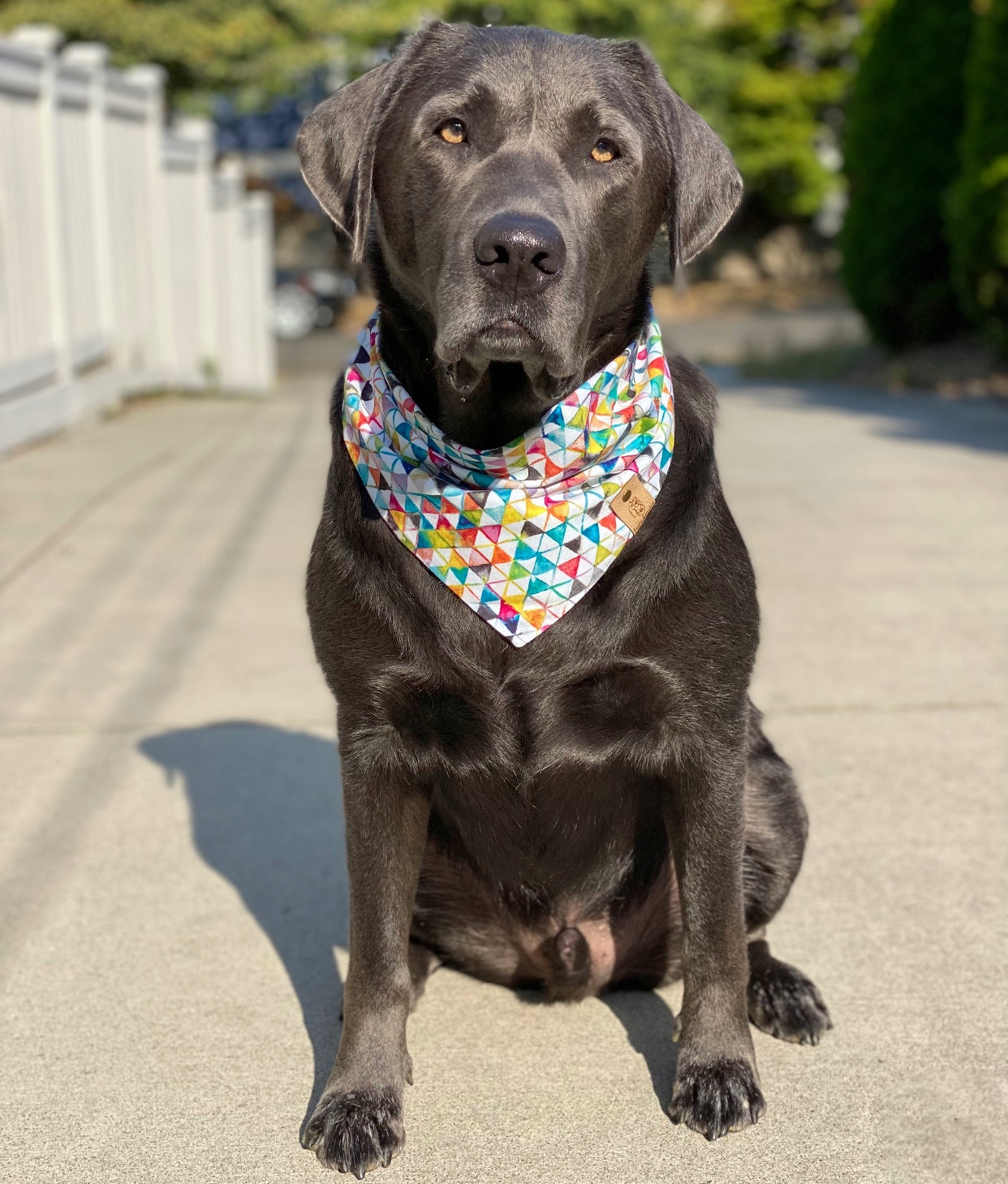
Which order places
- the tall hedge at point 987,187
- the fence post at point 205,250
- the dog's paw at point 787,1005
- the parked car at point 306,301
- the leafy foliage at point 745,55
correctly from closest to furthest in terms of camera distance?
the dog's paw at point 787,1005 < the tall hedge at point 987,187 < the fence post at point 205,250 < the parked car at point 306,301 < the leafy foliage at point 745,55

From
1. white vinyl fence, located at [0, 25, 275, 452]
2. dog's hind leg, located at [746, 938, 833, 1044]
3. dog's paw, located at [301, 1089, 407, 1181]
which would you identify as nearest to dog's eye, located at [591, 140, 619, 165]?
dog's hind leg, located at [746, 938, 833, 1044]

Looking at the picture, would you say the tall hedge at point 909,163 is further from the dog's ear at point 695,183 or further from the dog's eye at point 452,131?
the dog's eye at point 452,131

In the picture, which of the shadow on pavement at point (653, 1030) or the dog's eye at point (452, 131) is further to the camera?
the shadow on pavement at point (653, 1030)

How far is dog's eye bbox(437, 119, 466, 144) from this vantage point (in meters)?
2.53

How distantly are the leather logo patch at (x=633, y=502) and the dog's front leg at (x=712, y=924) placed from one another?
414 millimetres

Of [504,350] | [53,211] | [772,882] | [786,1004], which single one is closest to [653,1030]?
[786,1004]

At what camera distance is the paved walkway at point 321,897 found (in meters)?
2.45

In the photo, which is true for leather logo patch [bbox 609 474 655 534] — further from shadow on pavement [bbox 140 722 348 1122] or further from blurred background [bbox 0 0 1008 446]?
shadow on pavement [bbox 140 722 348 1122]

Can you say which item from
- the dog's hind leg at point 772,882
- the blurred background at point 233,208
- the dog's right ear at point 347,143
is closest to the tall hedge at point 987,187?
the blurred background at point 233,208

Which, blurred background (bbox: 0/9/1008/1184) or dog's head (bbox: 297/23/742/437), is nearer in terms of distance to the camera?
dog's head (bbox: 297/23/742/437)

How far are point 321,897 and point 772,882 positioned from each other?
1091 mm

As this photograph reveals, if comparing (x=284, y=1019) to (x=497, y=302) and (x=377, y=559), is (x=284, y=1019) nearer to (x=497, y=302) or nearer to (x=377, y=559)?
(x=377, y=559)

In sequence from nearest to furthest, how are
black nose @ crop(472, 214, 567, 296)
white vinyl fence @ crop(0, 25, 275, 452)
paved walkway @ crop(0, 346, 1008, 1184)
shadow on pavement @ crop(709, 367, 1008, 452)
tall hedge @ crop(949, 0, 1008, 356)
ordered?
black nose @ crop(472, 214, 567, 296) → paved walkway @ crop(0, 346, 1008, 1184) → white vinyl fence @ crop(0, 25, 275, 452) → shadow on pavement @ crop(709, 367, 1008, 452) → tall hedge @ crop(949, 0, 1008, 356)

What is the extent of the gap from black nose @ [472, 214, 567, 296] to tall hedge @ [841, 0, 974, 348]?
10.9 meters
